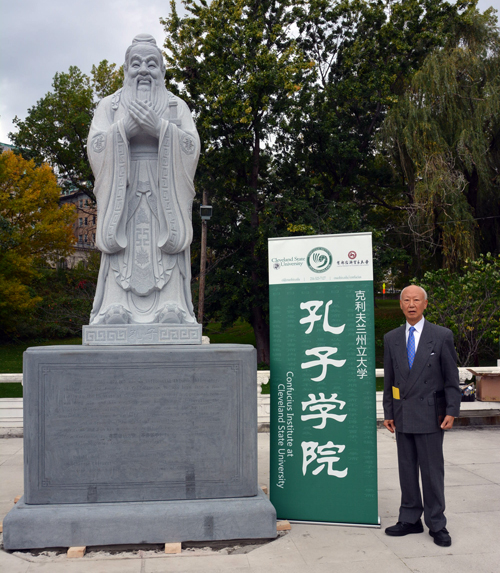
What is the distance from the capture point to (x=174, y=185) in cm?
448

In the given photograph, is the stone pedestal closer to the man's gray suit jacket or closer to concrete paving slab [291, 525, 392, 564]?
concrete paving slab [291, 525, 392, 564]

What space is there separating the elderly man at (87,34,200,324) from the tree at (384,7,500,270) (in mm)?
9838

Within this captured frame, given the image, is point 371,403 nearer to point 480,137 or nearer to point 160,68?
point 160,68

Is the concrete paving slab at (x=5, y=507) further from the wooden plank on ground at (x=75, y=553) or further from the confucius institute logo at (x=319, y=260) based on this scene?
the confucius institute logo at (x=319, y=260)

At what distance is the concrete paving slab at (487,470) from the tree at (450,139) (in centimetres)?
824

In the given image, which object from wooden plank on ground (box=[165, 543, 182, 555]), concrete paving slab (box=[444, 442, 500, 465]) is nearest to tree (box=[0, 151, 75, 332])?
concrete paving slab (box=[444, 442, 500, 465])

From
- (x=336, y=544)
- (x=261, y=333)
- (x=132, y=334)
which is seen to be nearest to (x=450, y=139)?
(x=261, y=333)

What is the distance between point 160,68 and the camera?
4.63 m

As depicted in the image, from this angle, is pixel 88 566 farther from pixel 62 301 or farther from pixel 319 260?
pixel 62 301

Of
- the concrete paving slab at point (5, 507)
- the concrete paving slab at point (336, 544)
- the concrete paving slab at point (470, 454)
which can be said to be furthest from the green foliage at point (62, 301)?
the concrete paving slab at point (336, 544)

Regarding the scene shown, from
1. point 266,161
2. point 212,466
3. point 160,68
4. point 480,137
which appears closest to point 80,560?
point 212,466

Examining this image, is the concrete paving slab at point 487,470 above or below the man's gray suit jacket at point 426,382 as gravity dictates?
below

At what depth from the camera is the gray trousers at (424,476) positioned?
11.9ft

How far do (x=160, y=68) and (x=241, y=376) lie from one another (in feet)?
8.87
